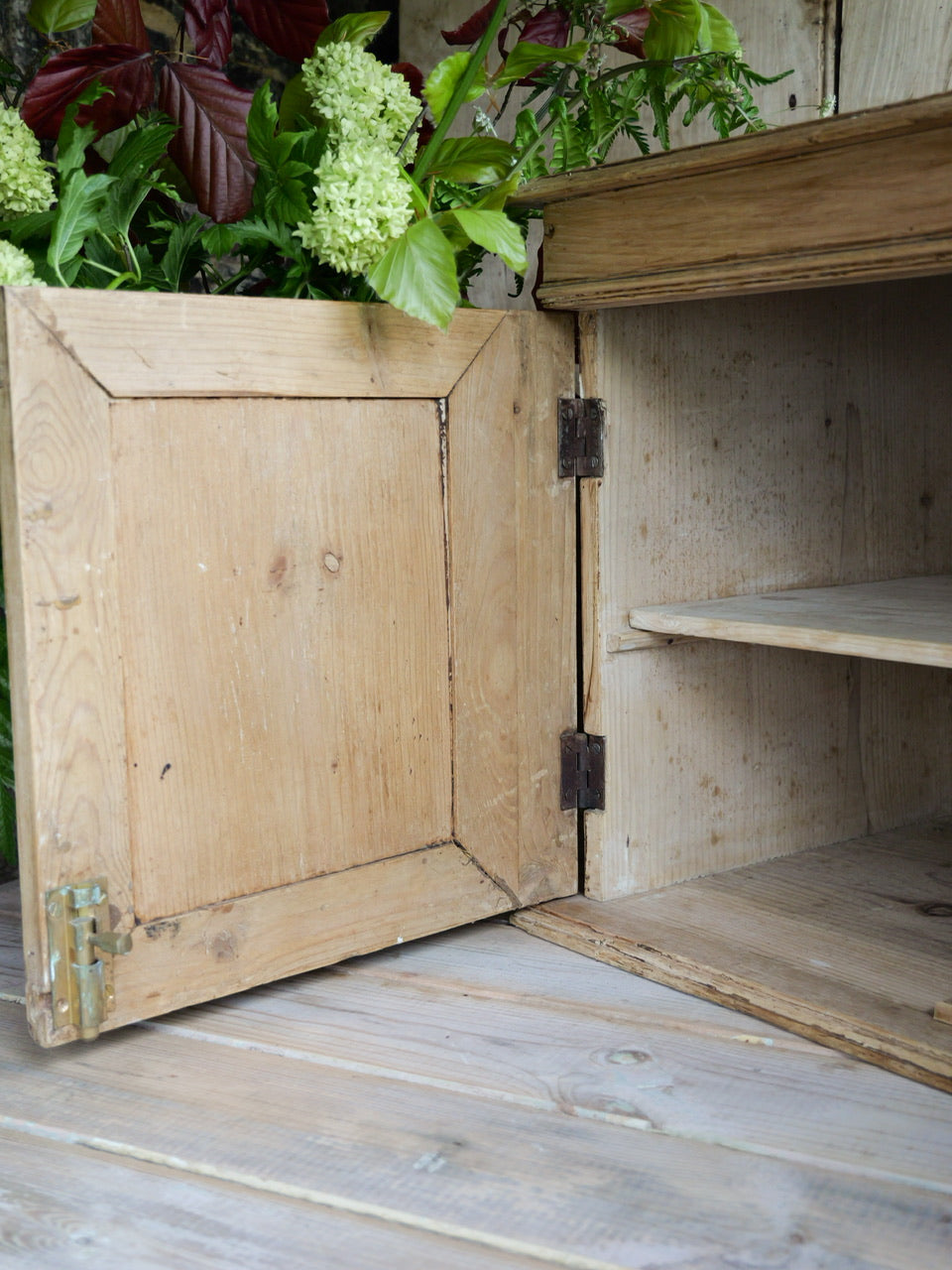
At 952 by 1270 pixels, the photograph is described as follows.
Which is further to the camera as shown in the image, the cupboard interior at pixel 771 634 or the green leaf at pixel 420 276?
the cupboard interior at pixel 771 634

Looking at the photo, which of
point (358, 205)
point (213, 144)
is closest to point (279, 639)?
point (358, 205)

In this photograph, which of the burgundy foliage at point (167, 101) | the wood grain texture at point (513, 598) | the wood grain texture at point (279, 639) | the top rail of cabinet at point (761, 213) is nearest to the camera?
the top rail of cabinet at point (761, 213)

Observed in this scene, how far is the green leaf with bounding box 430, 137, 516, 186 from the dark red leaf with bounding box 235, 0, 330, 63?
0.71 feet

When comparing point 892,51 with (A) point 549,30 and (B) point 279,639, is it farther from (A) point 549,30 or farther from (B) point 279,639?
(B) point 279,639

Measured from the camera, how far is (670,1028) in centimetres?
130

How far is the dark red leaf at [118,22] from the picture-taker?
4.57 ft

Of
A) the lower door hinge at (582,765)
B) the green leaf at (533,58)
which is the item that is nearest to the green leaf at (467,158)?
the green leaf at (533,58)

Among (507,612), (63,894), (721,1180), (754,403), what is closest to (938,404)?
(754,403)

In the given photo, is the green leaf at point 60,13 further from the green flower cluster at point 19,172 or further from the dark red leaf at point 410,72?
the dark red leaf at point 410,72

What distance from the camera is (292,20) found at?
1.45m

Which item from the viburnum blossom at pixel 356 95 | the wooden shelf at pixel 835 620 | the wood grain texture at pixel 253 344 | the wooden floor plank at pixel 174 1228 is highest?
the viburnum blossom at pixel 356 95

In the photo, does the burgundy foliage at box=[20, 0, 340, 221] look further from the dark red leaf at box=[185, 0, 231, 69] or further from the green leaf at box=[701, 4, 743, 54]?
the green leaf at box=[701, 4, 743, 54]

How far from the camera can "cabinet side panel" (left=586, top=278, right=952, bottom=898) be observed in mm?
1573

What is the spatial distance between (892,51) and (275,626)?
108 cm
